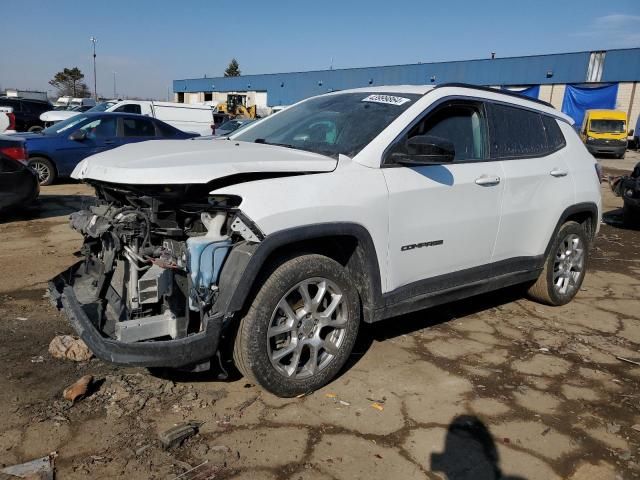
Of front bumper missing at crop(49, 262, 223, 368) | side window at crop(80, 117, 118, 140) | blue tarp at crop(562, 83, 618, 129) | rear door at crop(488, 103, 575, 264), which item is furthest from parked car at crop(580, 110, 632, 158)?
front bumper missing at crop(49, 262, 223, 368)

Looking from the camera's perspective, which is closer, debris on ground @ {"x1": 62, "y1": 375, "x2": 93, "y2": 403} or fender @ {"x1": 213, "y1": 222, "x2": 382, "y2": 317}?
fender @ {"x1": 213, "y1": 222, "x2": 382, "y2": 317}

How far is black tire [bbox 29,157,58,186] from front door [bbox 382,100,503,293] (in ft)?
31.5

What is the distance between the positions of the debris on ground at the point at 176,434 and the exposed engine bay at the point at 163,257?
19.0 inches

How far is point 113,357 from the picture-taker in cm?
274

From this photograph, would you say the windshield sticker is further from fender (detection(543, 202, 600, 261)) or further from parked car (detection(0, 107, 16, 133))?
parked car (detection(0, 107, 16, 133))

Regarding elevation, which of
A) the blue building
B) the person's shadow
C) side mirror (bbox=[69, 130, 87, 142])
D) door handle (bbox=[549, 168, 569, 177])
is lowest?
the person's shadow

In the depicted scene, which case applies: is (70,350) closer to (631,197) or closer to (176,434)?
(176,434)

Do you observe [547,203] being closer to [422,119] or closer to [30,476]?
[422,119]

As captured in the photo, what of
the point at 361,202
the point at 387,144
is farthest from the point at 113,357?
the point at 387,144

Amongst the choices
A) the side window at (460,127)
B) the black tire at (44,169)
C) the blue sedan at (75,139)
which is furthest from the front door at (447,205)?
the black tire at (44,169)

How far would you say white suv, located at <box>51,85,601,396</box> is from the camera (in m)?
2.89

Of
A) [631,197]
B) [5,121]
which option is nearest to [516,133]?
[631,197]

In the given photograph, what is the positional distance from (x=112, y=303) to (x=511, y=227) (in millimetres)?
3018

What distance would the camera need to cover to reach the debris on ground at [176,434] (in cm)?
278
